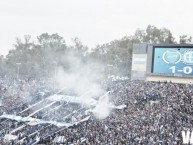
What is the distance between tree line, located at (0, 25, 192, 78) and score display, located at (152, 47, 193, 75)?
21.4 metres

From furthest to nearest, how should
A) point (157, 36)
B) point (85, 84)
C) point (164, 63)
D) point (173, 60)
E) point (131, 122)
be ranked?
point (157, 36), point (85, 84), point (164, 63), point (173, 60), point (131, 122)

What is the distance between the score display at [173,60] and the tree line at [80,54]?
21.4 metres

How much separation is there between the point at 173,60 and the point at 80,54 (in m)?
34.6

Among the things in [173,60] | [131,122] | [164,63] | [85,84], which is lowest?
[131,122]

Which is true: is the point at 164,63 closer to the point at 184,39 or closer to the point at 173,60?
the point at 173,60

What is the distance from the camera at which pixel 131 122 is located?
3234 cm

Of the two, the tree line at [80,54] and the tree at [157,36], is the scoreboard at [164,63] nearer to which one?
the tree line at [80,54]

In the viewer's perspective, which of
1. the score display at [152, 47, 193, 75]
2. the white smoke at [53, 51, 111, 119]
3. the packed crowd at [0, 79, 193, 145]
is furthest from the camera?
the score display at [152, 47, 193, 75]

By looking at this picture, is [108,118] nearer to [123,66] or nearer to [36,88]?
[36,88]

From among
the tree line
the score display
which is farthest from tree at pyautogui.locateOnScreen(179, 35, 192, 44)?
the score display

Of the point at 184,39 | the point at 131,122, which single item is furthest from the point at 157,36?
the point at 131,122

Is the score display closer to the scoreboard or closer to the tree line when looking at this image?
the scoreboard

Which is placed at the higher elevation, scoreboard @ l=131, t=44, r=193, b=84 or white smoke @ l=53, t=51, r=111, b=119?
scoreboard @ l=131, t=44, r=193, b=84

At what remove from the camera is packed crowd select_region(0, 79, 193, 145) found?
2933 centimetres
